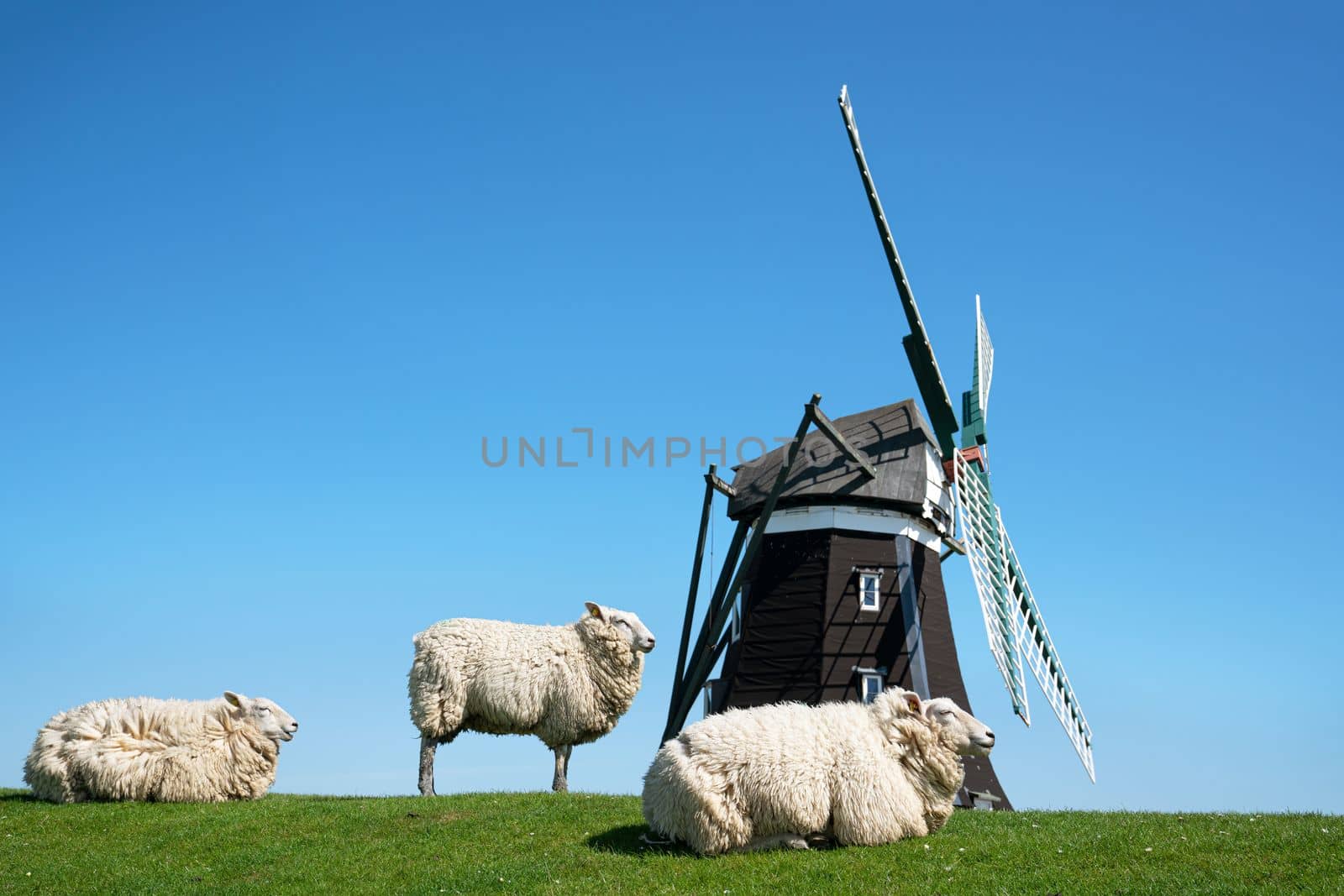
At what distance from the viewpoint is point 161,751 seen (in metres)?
17.0

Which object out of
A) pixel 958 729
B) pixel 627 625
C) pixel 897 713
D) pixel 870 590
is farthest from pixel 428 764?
pixel 958 729

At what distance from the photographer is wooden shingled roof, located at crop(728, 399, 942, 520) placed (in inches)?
757

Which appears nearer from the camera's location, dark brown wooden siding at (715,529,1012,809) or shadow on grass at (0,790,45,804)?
shadow on grass at (0,790,45,804)

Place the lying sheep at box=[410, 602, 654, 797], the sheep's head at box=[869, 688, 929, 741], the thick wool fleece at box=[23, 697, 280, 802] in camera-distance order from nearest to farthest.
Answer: the sheep's head at box=[869, 688, 929, 741] < the thick wool fleece at box=[23, 697, 280, 802] < the lying sheep at box=[410, 602, 654, 797]

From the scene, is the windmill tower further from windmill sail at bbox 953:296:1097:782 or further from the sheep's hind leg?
the sheep's hind leg

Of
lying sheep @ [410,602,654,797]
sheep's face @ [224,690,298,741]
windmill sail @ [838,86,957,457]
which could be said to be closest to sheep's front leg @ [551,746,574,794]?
lying sheep @ [410,602,654,797]

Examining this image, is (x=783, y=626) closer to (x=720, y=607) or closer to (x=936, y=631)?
(x=720, y=607)

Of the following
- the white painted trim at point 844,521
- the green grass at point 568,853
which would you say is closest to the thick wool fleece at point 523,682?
the green grass at point 568,853

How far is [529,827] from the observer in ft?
44.9

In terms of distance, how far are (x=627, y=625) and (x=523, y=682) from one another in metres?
1.87

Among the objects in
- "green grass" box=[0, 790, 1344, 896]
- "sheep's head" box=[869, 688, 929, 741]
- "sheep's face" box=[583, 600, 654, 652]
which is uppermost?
"sheep's face" box=[583, 600, 654, 652]

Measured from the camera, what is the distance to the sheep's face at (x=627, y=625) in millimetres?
17750

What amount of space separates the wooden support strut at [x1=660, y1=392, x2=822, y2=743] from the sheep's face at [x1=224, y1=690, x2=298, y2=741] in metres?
6.15

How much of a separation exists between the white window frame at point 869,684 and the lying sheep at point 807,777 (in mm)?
5684
